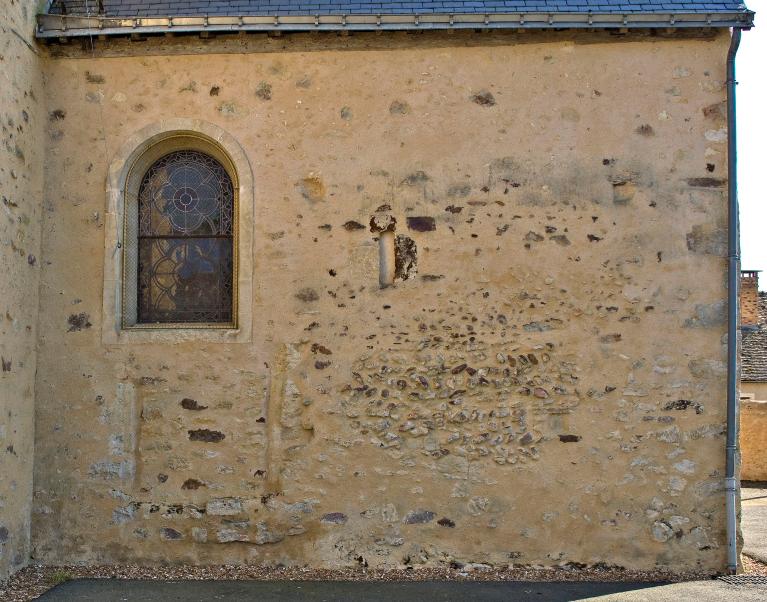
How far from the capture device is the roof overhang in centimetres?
698

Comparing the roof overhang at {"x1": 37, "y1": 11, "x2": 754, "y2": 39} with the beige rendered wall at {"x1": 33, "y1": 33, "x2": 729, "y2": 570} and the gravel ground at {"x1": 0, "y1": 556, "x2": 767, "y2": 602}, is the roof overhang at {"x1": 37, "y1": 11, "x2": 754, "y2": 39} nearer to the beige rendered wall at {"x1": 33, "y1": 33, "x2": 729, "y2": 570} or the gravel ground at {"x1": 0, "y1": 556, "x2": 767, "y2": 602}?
the beige rendered wall at {"x1": 33, "y1": 33, "x2": 729, "y2": 570}

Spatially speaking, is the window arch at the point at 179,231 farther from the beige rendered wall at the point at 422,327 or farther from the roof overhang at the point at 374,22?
the roof overhang at the point at 374,22

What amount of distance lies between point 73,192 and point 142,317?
126 centimetres

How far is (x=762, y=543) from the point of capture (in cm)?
830

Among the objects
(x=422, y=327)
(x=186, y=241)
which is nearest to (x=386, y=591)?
(x=422, y=327)

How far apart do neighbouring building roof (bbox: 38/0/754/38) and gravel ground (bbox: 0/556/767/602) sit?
15.2 ft

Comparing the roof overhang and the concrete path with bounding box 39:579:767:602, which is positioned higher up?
the roof overhang

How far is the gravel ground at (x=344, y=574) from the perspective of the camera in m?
6.70

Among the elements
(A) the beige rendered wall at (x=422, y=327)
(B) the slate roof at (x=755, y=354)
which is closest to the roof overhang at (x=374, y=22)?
(A) the beige rendered wall at (x=422, y=327)

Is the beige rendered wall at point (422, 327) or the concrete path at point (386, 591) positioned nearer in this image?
the concrete path at point (386, 591)

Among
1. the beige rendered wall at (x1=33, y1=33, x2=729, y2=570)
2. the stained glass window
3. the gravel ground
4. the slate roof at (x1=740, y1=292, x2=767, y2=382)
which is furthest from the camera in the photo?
the slate roof at (x1=740, y1=292, x2=767, y2=382)

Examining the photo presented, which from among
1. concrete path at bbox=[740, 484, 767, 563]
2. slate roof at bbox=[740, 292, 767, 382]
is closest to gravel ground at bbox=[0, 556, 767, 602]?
concrete path at bbox=[740, 484, 767, 563]

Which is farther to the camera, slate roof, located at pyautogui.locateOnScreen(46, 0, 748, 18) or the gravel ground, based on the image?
slate roof, located at pyautogui.locateOnScreen(46, 0, 748, 18)

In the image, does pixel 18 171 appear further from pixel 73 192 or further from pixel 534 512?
pixel 534 512
